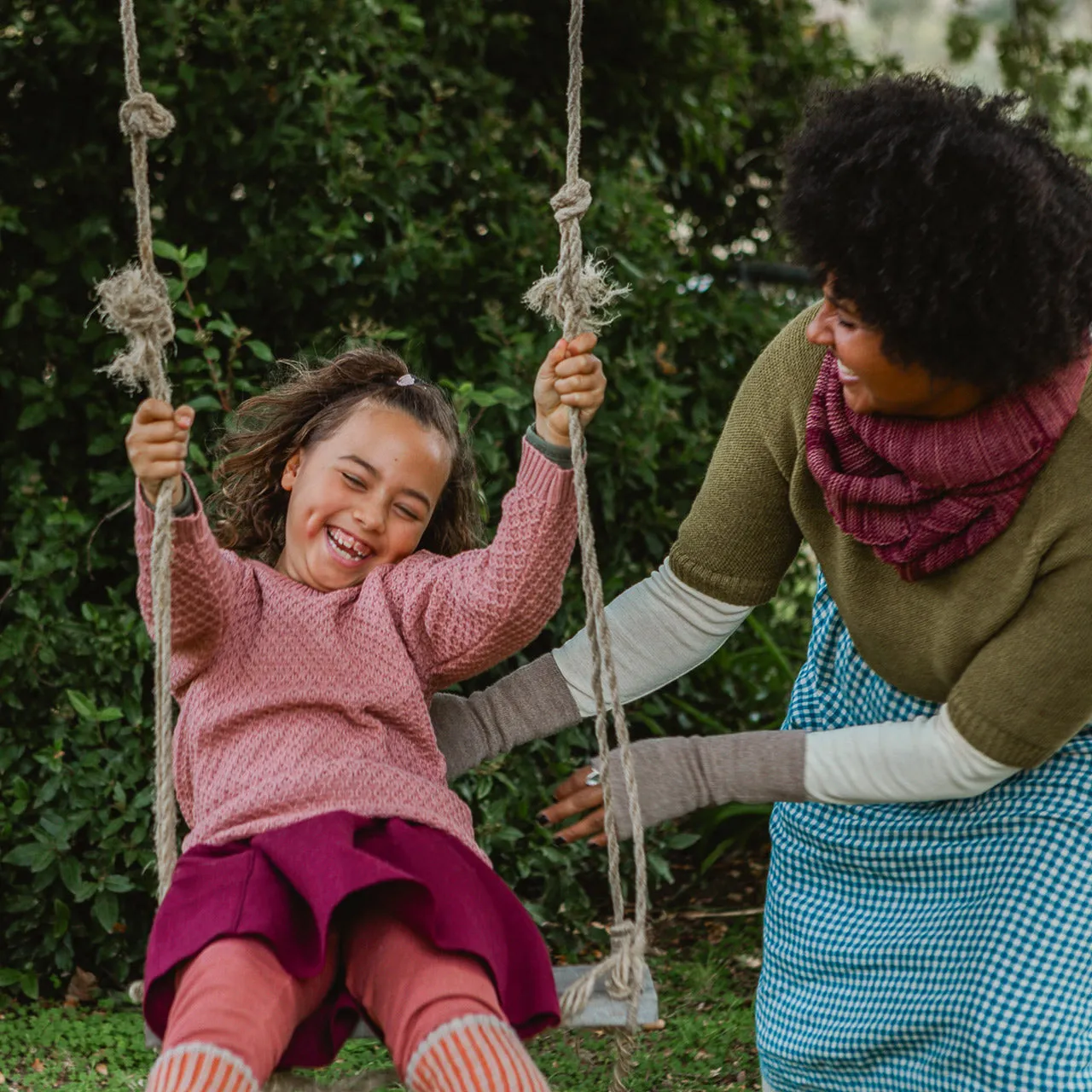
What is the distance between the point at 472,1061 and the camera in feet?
6.30

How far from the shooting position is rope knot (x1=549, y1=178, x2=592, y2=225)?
2.19 meters

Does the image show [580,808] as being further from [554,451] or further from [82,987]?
[82,987]

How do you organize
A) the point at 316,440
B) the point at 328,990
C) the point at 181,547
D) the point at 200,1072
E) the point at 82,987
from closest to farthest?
1. the point at 200,1072
2. the point at 328,990
3. the point at 181,547
4. the point at 316,440
5. the point at 82,987

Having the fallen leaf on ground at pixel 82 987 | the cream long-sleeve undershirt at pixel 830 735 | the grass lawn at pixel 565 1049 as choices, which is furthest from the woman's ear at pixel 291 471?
the fallen leaf on ground at pixel 82 987

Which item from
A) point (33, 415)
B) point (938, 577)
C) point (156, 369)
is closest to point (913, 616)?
point (938, 577)

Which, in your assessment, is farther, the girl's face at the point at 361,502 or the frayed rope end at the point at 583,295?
the girl's face at the point at 361,502

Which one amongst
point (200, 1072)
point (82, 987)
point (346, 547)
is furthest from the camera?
point (82, 987)

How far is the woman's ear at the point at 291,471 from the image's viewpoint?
2738 mm

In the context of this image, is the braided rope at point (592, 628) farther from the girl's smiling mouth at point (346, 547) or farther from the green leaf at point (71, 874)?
the green leaf at point (71, 874)

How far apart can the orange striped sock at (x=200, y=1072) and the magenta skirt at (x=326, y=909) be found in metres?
0.16

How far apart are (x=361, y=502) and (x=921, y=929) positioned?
43.1 inches

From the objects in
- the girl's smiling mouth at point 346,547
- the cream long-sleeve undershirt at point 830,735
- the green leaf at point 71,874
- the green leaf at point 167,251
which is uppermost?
the green leaf at point 167,251

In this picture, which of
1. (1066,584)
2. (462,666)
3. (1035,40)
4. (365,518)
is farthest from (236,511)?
(1035,40)

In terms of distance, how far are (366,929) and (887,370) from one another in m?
1.02
